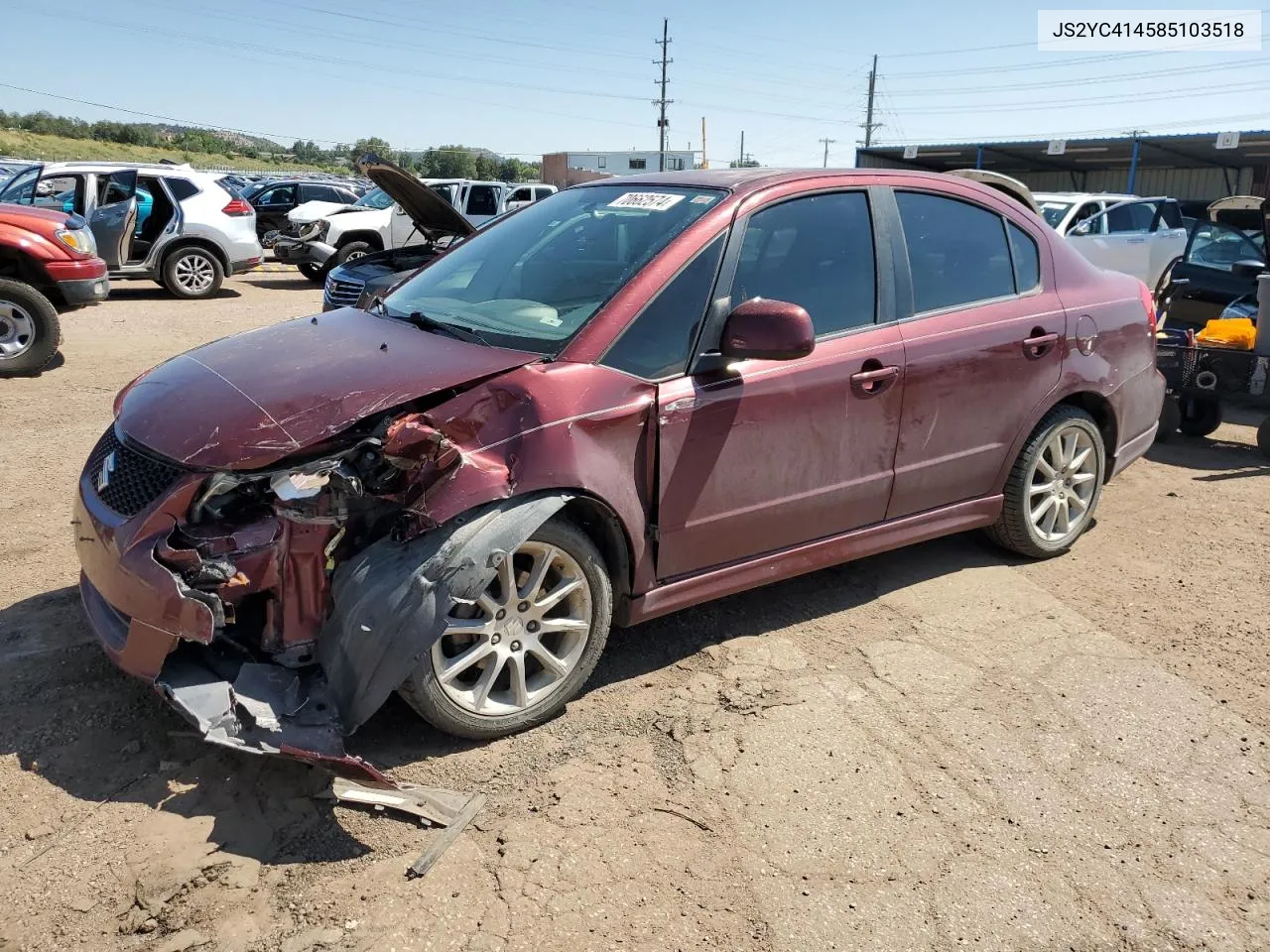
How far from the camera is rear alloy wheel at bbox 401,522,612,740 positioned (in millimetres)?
3006

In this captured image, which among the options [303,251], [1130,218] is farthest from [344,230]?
[1130,218]

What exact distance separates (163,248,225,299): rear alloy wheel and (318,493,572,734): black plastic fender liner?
489 inches

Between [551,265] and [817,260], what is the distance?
1.06 metres

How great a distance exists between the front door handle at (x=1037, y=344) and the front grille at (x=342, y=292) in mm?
6247

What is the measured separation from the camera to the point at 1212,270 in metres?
10.5

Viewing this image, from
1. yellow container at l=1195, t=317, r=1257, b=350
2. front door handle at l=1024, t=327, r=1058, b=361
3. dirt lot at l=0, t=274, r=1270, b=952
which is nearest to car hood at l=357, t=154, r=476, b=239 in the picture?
dirt lot at l=0, t=274, r=1270, b=952

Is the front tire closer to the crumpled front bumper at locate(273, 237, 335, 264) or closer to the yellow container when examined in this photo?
the yellow container

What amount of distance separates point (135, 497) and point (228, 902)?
1235mm

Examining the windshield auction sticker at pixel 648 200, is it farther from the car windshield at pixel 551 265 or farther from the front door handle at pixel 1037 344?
the front door handle at pixel 1037 344

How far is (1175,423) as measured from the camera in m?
7.21

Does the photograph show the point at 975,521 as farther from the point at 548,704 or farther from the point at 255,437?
the point at 255,437

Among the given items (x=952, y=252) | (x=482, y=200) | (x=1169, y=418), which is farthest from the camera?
(x=482, y=200)

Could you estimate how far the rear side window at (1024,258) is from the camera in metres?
4.45

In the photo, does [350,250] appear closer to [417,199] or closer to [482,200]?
[482,200]
